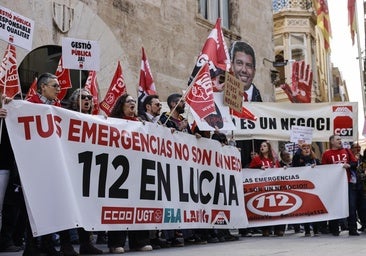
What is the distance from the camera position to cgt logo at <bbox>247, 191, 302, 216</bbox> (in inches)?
397

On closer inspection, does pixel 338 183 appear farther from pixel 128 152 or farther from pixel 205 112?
pixel 128 152

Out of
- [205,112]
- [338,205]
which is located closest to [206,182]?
[205,112]

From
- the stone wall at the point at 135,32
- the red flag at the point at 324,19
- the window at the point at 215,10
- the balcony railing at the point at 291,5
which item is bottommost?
the stone wall at the point at 135,32

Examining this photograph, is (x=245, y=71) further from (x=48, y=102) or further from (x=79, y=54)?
(x=48, y=102)

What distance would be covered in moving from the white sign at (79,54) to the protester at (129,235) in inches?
31.9

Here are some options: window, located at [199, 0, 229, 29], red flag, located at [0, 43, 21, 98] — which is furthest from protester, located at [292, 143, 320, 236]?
window, located at [199, 0, 229, 29]

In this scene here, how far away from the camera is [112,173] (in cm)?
632

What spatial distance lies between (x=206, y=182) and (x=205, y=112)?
3.02 feet

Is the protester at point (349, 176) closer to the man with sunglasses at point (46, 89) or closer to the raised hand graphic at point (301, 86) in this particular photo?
the man with sunglasses at point (46, 89)

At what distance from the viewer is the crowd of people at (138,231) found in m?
5.68

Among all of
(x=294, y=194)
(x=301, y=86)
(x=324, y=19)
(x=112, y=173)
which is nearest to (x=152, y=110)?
(x=112, y=173)

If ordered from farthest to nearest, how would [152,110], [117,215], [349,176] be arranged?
[349,176], [152,110], [117,215]

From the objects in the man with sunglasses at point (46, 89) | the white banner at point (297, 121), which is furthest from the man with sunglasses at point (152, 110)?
the white banner at point (297, 121)

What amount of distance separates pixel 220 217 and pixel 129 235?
181 cm
